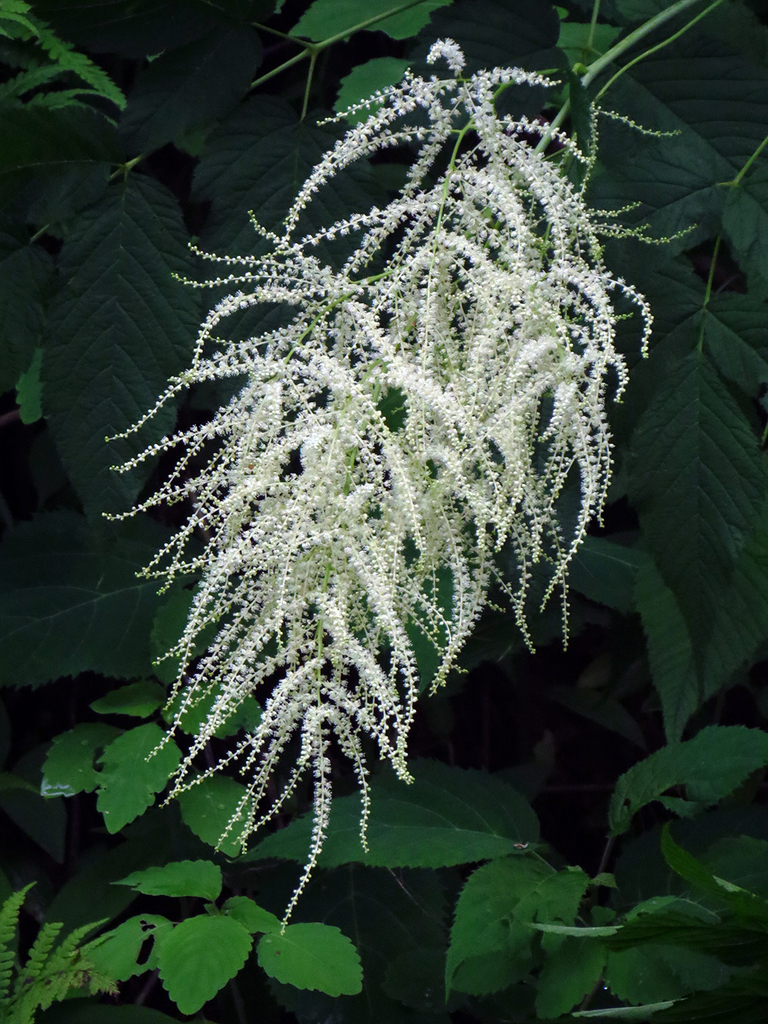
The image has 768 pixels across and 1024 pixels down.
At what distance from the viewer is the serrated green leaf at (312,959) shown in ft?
4.00

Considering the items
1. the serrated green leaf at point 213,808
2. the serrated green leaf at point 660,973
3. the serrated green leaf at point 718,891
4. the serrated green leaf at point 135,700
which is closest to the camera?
the serrated green leaf at point 718,891

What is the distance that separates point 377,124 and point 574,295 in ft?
0.95

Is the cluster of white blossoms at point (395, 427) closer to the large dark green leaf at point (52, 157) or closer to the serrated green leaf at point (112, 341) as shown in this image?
the serrated green leaf at point (112, 341)

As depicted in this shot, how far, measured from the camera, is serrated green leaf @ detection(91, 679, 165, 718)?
4.86 ft

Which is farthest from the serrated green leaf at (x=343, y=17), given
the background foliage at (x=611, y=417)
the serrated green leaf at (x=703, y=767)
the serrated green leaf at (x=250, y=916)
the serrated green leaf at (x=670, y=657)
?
the serrated green leaf at (x=250, y=916)

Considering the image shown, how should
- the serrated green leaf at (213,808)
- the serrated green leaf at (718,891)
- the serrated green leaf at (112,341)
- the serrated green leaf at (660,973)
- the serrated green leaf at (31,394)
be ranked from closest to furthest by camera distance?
the serrated green leaf at (718,891) → the serrated green leaf at (660,973) → the serrated green leaf at (112,341) → the serrated green leaf at (213,808) → the serrated green leaf at (31,394)

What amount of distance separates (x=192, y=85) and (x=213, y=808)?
1038mm

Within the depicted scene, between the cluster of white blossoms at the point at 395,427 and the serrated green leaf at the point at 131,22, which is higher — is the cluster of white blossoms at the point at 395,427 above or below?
below

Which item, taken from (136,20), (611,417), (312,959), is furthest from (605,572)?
(136,20)

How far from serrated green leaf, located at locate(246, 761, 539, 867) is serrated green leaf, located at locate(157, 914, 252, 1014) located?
14 cm

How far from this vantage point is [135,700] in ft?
5.00

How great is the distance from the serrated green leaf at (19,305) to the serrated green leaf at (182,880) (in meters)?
0.73

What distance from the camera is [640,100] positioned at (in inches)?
49.1

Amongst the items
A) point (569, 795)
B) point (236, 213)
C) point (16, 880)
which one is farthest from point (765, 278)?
point (16, 880)
